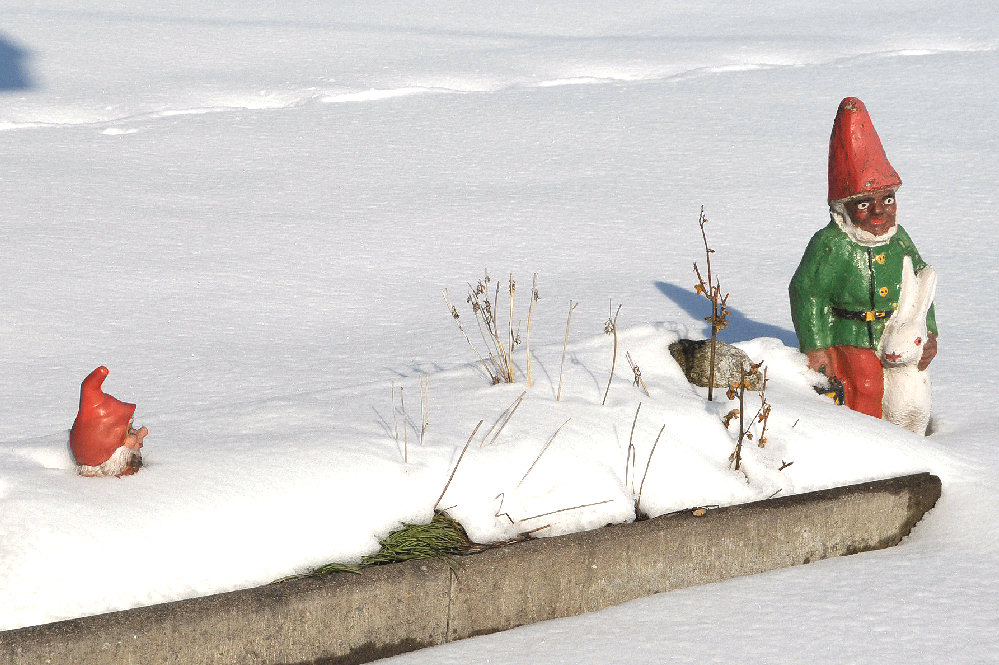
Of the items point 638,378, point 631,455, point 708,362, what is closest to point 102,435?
point 631,455

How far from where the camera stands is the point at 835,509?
3.92m

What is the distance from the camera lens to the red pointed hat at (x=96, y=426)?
3.46 m

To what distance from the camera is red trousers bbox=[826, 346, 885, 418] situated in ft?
14.9

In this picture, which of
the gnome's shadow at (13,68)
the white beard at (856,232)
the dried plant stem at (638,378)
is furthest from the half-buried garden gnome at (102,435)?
the gnome's shadow at (13,68)

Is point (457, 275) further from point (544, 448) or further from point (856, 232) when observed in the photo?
point (544, 448)

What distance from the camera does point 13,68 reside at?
39.6 feet

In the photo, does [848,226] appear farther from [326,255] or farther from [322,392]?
[326,255]

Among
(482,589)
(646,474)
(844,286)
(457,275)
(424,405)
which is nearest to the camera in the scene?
(482,589)

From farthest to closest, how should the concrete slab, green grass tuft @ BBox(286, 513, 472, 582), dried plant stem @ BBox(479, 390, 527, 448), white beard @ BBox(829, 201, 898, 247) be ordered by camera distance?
white beard @ BBox(829, 201, 898, 247) < dried plant stem @ BBox(479, 390, 527, 448) < green grass tuft @ BBox(286, 513, 472, 582) < the concrete slab

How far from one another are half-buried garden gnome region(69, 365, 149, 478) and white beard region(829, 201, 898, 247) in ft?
8.67

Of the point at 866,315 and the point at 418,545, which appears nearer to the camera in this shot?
the point at 418,545

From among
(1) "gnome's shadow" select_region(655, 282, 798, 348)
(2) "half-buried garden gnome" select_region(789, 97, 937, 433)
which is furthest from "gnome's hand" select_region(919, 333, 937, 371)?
(1) "gnome's shadow" select_region(655, 282, 798, 348)

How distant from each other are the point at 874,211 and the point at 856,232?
11cm

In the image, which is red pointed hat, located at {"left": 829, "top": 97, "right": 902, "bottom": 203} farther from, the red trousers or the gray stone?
the gray stone
